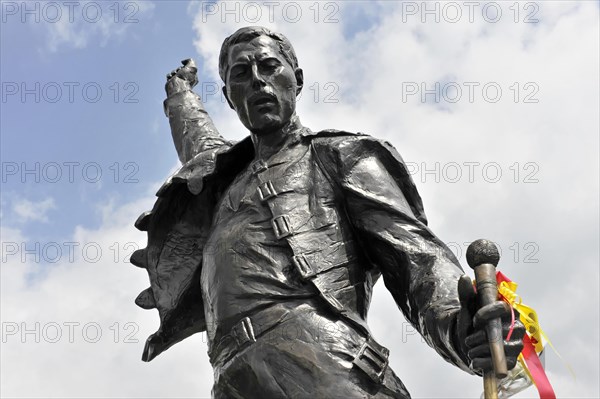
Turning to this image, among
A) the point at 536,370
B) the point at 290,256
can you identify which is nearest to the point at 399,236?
the point at 290,256

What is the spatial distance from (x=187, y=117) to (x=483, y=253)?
375 cm

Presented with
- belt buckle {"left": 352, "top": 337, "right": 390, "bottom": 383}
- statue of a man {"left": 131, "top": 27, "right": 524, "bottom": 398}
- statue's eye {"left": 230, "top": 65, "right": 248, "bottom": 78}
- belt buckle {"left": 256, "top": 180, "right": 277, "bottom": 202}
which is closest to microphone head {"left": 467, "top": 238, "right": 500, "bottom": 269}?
statue of a man {"left": 131, "top": 27, "right": 524, "bottom": 398}

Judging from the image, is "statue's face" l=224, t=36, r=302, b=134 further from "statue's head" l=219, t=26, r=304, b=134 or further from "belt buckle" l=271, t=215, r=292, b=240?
"belt buckle" l=271, t=215, r=292, b=240

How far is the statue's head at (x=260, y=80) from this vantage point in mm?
6969

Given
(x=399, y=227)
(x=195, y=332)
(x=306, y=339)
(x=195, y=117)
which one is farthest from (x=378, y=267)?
(x=195, y=117)

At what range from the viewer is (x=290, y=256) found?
6.47 m

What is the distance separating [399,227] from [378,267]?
326 mm

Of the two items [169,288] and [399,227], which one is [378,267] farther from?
[169,288]

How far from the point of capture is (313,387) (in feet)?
19.5

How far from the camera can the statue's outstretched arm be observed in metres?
8.55

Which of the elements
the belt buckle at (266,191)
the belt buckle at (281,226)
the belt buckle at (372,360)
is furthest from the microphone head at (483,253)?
the belt buckle at (266,191)

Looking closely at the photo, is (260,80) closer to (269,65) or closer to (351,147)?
(269,65)

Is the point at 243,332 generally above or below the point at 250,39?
below

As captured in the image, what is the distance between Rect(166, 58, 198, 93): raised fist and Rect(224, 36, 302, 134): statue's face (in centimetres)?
210
